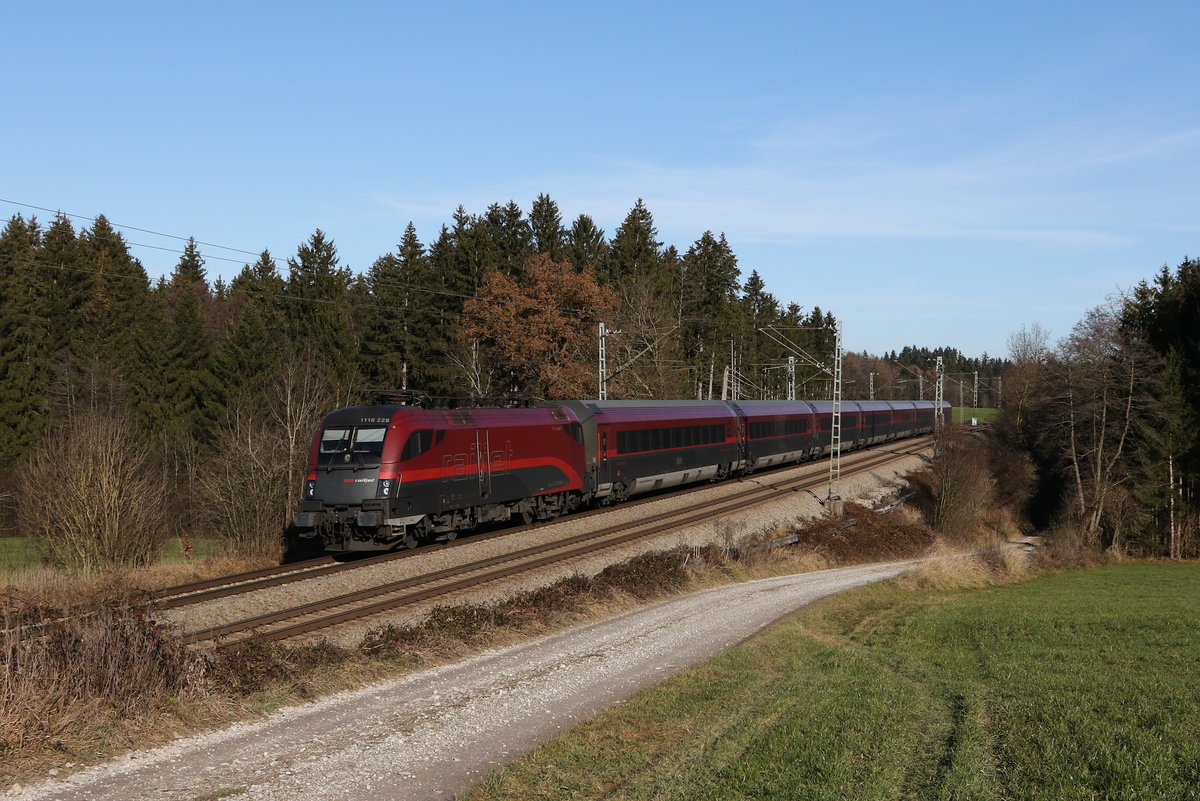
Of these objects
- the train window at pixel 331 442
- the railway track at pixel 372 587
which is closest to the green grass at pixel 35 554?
the railway track at pixel 372 587

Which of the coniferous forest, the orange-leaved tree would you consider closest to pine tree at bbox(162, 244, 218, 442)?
the coniferous forest

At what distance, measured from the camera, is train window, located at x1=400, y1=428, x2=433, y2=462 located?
21234 mm

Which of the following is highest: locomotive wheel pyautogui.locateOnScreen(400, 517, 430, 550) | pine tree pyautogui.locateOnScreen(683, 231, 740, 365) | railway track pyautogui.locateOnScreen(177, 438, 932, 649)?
pine tree pyautogui.locateOnScreen(683, 231, 740, 365)

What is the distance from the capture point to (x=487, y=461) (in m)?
24.4

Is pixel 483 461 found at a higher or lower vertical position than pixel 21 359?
lower

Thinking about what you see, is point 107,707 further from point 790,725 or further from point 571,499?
point 571,499

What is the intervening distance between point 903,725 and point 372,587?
11801mm

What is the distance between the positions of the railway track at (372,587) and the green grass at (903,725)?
6.34 meters

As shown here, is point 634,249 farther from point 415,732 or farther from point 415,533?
point 415,732

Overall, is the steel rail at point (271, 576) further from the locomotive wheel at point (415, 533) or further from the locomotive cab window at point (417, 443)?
the locomotive cab window at point (417, 443)

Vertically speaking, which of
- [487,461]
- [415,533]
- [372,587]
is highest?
[487,461]

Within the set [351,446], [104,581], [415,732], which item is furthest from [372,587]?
[415,732]

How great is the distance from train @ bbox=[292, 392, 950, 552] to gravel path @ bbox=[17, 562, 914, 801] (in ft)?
24.4

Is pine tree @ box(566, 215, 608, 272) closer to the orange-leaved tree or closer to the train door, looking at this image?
the orange-leaved tree
